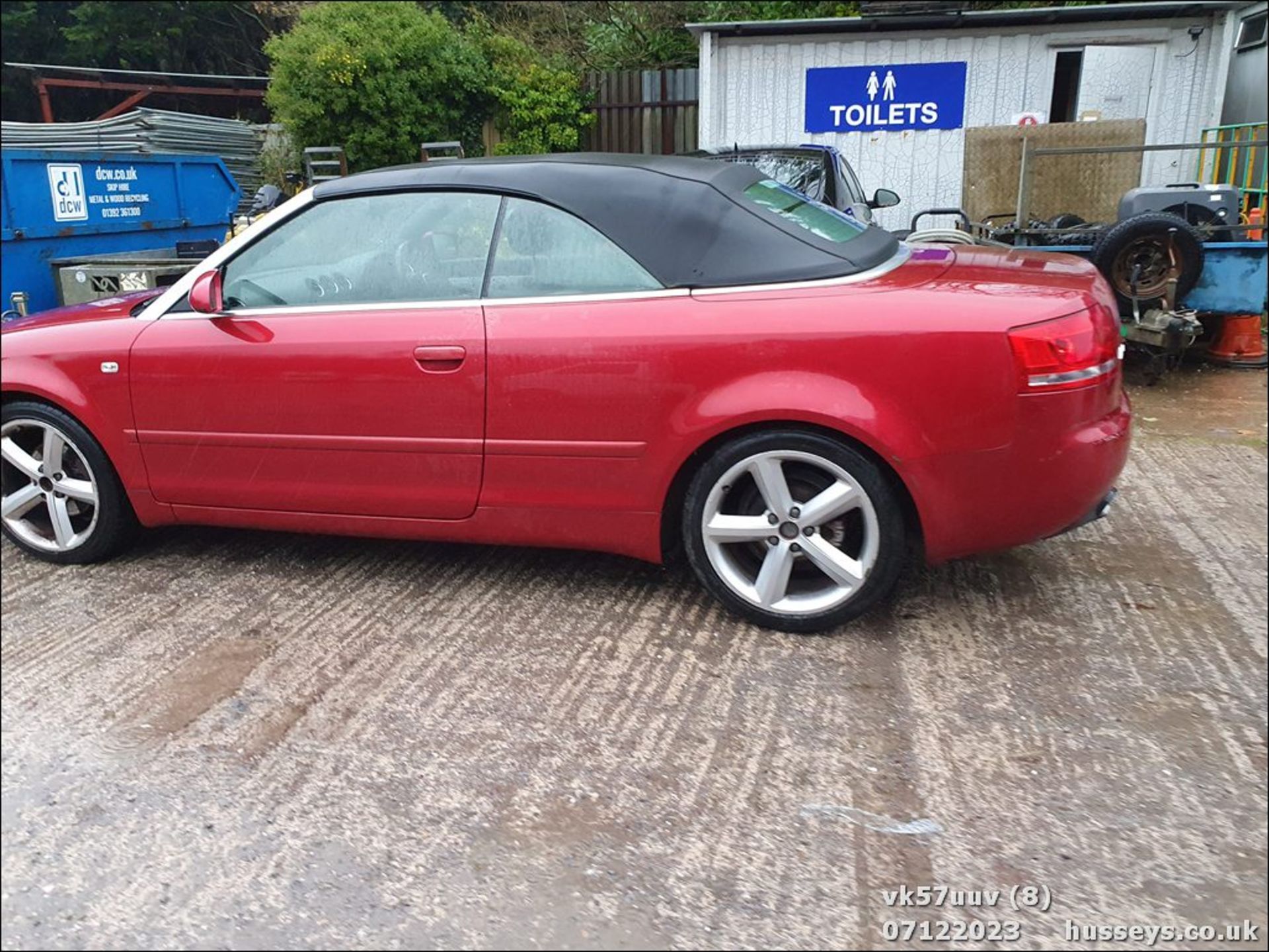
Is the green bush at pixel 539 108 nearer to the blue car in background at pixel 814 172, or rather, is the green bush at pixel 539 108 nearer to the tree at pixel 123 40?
the blue car in background at pixel 814 172

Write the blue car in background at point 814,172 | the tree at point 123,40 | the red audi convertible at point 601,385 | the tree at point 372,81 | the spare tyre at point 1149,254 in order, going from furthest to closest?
1. the tree at point 123,40
2. the tree at point 372,81
3. the blue car in background at point 814,172
4. the spare tyre at point 1149,254
5. the red audi convertible at point 601,385

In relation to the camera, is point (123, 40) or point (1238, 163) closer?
point (1238, 163)

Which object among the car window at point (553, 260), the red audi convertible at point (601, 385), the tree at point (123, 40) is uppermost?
the tree at point (123, 40)

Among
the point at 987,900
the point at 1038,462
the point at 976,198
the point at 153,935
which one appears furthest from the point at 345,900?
the point at 976,198

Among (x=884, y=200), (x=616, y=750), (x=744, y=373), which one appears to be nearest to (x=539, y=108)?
(x=884, y=200)

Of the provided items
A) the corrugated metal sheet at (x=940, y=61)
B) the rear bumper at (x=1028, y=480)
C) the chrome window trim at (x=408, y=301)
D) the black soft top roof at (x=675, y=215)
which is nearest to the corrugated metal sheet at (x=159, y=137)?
the corrugated metal sheet at (x=940, y=61)

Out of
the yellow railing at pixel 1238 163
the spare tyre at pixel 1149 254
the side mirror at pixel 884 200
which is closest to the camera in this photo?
the spare tyre at pixel 1149 254

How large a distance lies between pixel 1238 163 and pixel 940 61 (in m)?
3.24

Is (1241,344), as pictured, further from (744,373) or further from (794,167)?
(744,373)

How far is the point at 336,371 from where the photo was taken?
3.65 m

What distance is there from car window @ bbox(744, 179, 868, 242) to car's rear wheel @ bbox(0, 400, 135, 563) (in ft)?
8.97

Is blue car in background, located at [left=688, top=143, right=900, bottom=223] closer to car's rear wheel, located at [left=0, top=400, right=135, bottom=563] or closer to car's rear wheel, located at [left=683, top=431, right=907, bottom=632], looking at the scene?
car's rear wheel, located at [left=683, top=431, right=907, bottom=632]

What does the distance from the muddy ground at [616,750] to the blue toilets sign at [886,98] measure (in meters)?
8.43

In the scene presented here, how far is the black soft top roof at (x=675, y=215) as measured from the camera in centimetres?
341
